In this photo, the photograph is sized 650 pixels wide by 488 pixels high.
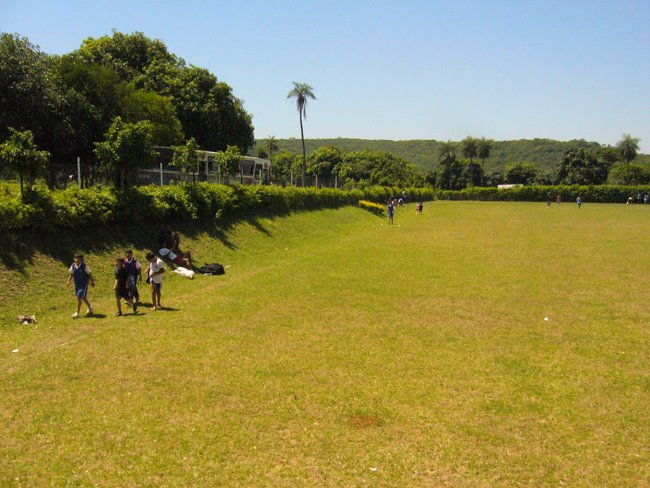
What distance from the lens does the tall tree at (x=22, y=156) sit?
16.0 metres

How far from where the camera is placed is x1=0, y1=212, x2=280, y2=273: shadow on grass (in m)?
15.4

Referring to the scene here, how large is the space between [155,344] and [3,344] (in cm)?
327

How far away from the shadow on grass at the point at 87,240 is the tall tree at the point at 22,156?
5.41 ft


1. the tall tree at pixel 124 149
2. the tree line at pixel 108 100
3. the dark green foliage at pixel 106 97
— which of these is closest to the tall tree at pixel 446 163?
the dark green foliage at pixel 106 97

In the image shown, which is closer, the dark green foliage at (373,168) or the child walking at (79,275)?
the child walking at (79,275)

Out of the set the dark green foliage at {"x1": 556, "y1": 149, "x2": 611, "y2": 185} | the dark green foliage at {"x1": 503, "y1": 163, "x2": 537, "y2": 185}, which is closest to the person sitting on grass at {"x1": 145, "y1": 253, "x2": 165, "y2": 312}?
the dark green foliage at {"x1": 556, "y1": 149, "x2": 611, "y2": 185}

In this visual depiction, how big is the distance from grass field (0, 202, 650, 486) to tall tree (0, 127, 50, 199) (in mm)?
2714

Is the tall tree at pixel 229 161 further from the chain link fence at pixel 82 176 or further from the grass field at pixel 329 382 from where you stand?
the grass field at pixel 329 382

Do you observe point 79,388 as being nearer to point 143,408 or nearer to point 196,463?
point 143,408

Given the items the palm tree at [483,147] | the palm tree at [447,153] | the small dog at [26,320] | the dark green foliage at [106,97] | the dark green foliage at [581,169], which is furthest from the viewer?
the palm tree at [483,147]

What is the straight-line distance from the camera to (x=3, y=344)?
10977mm

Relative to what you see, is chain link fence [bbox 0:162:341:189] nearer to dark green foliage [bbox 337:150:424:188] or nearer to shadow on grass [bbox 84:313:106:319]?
shadow on grass [bbox 84:313:106:319]

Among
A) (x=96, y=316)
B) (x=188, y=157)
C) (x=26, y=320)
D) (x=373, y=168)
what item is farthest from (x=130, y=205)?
(x=373, y=168)

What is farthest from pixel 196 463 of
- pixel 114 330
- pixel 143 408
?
pixel 114 330
